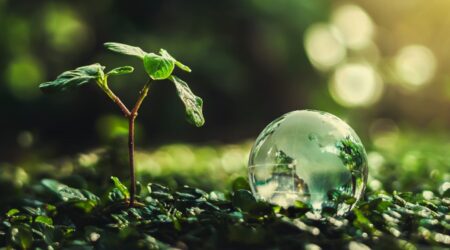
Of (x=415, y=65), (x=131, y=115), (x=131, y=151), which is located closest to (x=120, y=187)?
(x=131, y=151)

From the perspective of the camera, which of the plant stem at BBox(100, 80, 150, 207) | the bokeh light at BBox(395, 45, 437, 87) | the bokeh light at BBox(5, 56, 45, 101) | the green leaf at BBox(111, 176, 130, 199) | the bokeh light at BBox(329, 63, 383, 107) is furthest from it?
the bokeh light at BBox(395, 45, 437, 87)

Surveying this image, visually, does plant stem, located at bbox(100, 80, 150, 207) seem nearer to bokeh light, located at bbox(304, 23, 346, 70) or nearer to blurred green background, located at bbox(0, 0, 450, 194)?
blurred green background, located at bbox(0, 0, 450, 194)

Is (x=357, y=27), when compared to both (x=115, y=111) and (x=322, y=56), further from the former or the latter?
(x=115, y=111)

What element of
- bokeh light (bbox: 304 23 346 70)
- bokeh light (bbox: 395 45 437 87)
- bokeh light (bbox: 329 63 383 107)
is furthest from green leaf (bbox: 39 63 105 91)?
bokeh light (bbox: 395 45 437 87)

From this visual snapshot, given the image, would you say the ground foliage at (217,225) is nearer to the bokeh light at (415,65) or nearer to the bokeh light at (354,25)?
the bokeh light at (354,25)

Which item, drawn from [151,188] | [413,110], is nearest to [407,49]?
[413,110]

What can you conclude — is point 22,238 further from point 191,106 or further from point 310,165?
point 310,165
